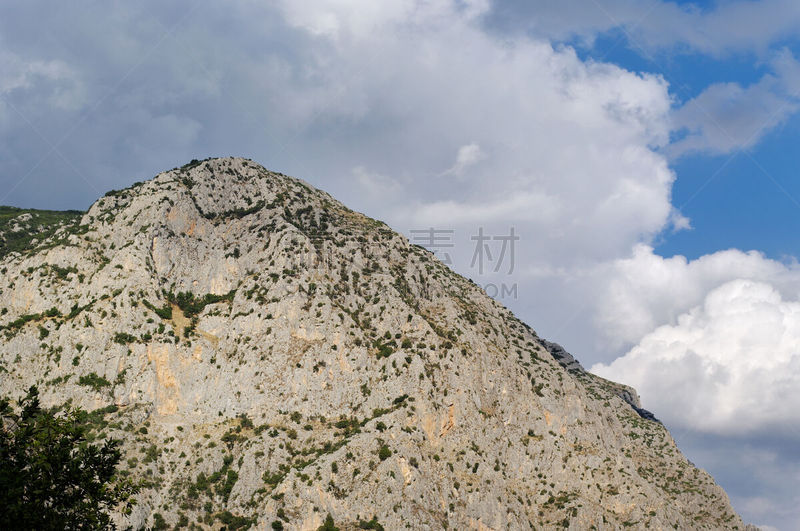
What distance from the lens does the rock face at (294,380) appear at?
10294cm

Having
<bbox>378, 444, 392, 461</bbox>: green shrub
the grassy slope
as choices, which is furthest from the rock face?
the grassy slope

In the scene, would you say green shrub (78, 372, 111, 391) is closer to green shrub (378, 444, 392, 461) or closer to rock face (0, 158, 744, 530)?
rock face (0, 158, 744, 530)

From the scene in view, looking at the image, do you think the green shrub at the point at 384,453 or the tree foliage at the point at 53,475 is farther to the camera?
the green shrub at the point at 384,453

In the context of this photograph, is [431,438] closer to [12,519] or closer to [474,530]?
[474,530]

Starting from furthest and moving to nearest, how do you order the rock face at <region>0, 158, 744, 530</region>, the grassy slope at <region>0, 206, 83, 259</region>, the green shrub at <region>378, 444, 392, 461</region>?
the grassy slope at <region>0, 206, 83, 259</region>, the green shrub at <region>378, 444, 392, 461</region>, the rock face at <region>0, 158, 744, 530</region>

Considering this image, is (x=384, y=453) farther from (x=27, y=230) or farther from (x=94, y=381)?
(x=27, y=230)

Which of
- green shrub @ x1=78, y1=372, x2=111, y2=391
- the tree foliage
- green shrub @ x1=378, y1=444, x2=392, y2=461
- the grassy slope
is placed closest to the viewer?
the tree foliage

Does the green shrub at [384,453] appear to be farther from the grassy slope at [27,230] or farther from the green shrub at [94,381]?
the grassy slope at [27,230]

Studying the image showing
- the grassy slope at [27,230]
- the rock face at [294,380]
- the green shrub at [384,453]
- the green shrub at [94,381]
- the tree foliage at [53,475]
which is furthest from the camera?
the grassy slope at [27,230]

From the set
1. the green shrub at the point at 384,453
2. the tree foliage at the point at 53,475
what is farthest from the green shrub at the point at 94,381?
the tree foliage at the point at 53,475

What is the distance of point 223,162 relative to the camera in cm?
17125

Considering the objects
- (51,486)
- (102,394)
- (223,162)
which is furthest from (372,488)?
(223,162)

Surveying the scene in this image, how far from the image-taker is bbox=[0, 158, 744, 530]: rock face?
102938 millimetres

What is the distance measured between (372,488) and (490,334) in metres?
62.5
